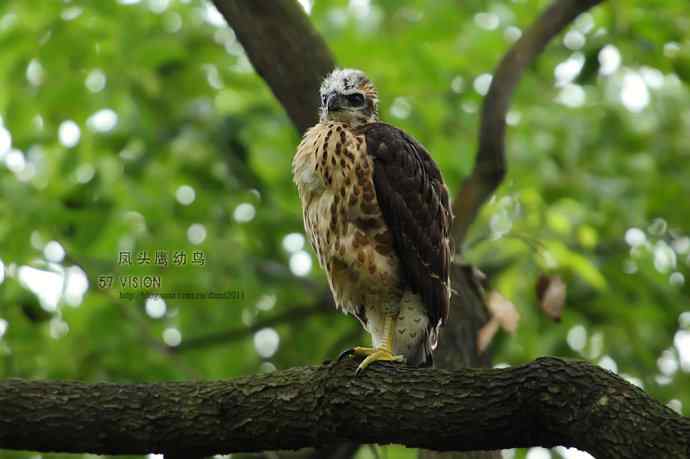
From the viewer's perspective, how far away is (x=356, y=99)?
512cm

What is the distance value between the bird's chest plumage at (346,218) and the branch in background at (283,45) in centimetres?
53

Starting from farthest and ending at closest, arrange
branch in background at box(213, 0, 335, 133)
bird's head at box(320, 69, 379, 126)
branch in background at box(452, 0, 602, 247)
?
branch in background at box(452, 0, 602, 247), branch in background at box(213, 0, 335, 133), bird's head at box(320, 69, 379, 126)

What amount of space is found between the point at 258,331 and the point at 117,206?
4.90ft

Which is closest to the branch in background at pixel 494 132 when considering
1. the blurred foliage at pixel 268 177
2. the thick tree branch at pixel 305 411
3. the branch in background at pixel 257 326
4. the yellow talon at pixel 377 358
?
the blurred foliage at pixel 268 177

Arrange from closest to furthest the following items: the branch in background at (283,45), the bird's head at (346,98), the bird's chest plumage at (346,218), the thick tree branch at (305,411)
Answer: the thick tree branch at (305,411) → the bird's chest plumage at (346,218) → the bird's head at (346,98) → the branch in background at (283,45)

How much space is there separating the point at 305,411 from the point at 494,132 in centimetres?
228

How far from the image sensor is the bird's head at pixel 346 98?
502cm

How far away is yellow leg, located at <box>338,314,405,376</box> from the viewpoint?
3.99 meters

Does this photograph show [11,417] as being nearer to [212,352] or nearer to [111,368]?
[111,368]

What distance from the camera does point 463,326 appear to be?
17.4 ft

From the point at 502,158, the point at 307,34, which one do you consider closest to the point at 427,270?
the point at 502,158

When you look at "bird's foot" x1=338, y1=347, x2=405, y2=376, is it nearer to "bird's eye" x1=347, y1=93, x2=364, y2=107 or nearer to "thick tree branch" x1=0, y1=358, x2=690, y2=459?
"thick tree branch" x1=0, y1=358, x2=690, y2=459

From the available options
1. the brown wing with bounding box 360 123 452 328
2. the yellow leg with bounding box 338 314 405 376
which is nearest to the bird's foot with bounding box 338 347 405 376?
the yellow leg with bounding box 338 314 405 376

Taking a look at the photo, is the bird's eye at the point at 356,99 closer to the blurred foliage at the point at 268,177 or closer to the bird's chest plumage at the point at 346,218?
the bird's chest plumage at the point at 346,218
